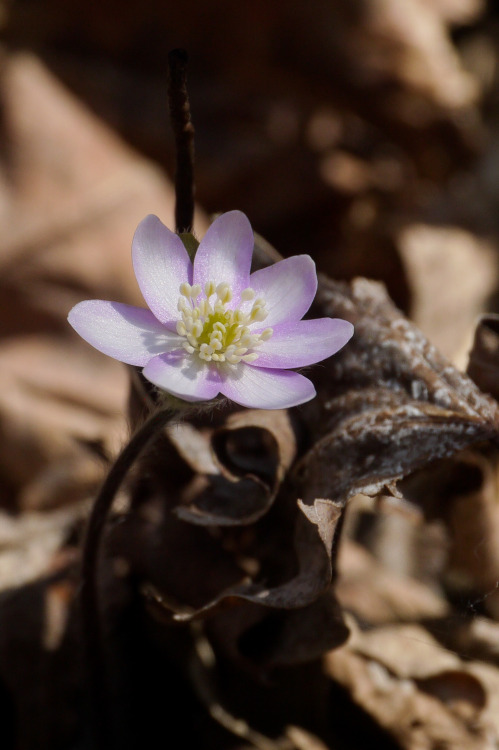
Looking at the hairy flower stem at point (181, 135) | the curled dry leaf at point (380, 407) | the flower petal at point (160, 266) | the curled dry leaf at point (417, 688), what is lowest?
the curled dry leaf at point (417, 688)

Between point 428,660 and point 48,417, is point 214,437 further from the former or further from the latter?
point 48,417

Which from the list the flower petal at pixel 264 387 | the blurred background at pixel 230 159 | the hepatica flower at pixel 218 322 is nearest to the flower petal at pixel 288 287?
the hepatica flower at pixel 218 322

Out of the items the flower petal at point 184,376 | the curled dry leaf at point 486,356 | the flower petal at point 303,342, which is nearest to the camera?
the flower petal at point 184,376

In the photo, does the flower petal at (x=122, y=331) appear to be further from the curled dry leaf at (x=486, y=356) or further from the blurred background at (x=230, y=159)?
the blurred background at (x=230, y=159)

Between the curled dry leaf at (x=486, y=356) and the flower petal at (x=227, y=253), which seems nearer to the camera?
the flower petal at (x=227, y=253)

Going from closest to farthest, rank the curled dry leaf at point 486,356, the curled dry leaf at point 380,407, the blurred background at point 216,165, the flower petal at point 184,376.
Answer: the flower petal at point 184,376 < the curled dry leaf at point 380,407 < the curled dry leaf at point 486,356 < the blurred background at point 216,165

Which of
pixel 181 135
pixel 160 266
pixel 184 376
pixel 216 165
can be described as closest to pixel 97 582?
pixel 184 376

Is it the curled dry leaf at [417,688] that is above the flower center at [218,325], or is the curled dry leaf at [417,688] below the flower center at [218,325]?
below
